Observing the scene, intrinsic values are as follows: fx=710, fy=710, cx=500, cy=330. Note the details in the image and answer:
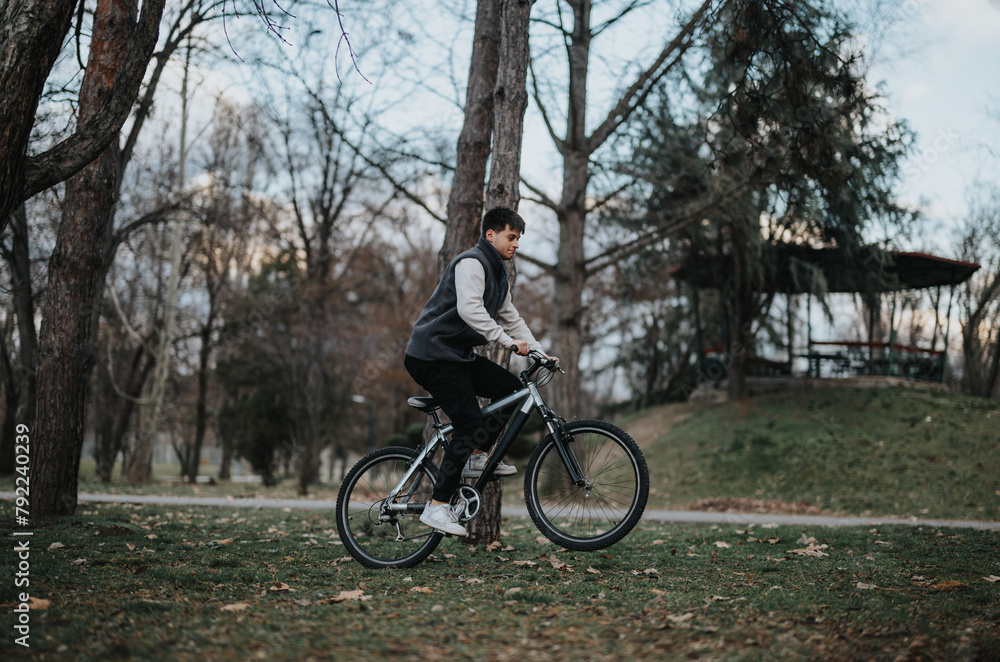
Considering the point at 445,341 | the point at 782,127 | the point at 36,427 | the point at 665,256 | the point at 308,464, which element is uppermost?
the point at 665,256

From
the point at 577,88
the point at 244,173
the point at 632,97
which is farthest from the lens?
the point at 244,173

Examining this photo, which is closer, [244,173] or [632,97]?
[632,97]

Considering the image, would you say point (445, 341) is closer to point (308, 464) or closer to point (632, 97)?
point (632, 97)

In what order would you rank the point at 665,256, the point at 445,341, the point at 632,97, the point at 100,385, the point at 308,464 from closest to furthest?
the point at 445,341, the point at 632,97, the point at 308,464, the point at 665,256, the point at 100,385

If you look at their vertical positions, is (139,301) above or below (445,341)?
above

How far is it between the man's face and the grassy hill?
968cm

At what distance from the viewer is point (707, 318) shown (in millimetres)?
28562

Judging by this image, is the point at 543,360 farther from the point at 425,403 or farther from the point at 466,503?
the point at 466,503

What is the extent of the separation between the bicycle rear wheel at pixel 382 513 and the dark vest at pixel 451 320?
0.81 meters

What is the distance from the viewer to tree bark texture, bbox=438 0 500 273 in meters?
7.25

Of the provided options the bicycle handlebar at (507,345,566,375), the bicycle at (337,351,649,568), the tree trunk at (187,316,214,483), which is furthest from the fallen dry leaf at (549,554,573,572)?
the tree trunk at (187,316,214,483)

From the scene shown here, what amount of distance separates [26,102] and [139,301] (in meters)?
22.9

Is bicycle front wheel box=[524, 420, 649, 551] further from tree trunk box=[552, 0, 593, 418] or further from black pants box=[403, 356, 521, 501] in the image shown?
tree trunk box=[552, 0, 593, 418]

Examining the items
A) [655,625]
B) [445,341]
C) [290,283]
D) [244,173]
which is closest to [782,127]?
[445,341]
